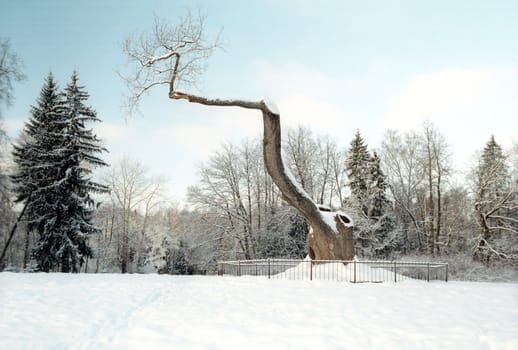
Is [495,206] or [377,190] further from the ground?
[377,190]

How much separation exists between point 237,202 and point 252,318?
2349 centimetres

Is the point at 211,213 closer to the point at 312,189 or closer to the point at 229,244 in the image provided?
the point at 229,244

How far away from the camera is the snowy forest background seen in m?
22.4

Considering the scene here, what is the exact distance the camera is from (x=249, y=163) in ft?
105

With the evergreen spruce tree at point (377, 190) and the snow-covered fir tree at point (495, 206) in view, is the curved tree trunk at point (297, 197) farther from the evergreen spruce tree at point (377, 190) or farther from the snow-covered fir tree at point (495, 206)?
the evergreen spruce tree at point (377, 190)

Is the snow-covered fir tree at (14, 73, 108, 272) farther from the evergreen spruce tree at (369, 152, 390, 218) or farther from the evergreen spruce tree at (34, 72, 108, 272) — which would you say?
the evergreen spruce tree at (369, 152, 390, 218)

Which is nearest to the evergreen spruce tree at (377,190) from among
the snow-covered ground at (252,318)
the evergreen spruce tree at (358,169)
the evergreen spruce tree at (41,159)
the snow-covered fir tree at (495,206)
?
the evergreen spruce tree at (358,169)

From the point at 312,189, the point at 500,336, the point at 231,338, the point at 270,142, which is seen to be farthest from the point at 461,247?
the point at 231,338

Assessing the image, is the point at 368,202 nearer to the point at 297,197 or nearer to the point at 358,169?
the point at 358,169

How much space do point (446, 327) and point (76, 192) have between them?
22002 mm

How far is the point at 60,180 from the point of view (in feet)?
72.4

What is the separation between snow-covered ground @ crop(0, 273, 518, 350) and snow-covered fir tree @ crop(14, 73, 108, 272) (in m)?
11.3

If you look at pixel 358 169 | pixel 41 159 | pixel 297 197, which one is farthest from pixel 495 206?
pixel 41 159

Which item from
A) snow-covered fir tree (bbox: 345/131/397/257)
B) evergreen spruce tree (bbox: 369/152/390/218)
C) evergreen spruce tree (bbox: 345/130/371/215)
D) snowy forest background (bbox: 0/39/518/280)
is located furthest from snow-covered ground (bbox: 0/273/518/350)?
evergreen spruce tree (bbox: 345/130/371/215)
